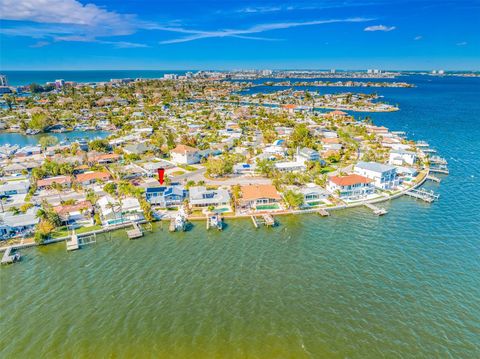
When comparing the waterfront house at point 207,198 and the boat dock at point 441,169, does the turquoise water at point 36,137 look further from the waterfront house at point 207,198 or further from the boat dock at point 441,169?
the boat dock at point 441,169

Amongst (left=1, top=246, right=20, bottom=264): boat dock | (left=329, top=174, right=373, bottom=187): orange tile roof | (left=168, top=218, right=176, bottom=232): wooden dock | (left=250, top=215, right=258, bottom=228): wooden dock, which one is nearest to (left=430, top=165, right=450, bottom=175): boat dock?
(left=329, top=174, right=373, bottom=187): orange tile roof

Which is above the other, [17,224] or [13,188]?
[13,188]

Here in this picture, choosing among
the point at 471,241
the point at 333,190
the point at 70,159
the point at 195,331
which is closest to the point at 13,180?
the point at 70,159

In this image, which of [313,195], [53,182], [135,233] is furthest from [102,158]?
[313,195]

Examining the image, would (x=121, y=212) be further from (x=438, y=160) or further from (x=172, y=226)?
(x=438, y=160)

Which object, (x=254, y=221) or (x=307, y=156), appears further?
(x=307, y=156)

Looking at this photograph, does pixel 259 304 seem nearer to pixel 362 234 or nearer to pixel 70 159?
pixel 362 234

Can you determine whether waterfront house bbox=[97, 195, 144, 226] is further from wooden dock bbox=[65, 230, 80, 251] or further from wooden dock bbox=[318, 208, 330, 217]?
wooden dock bbox=[318, 208, 330, 217]
